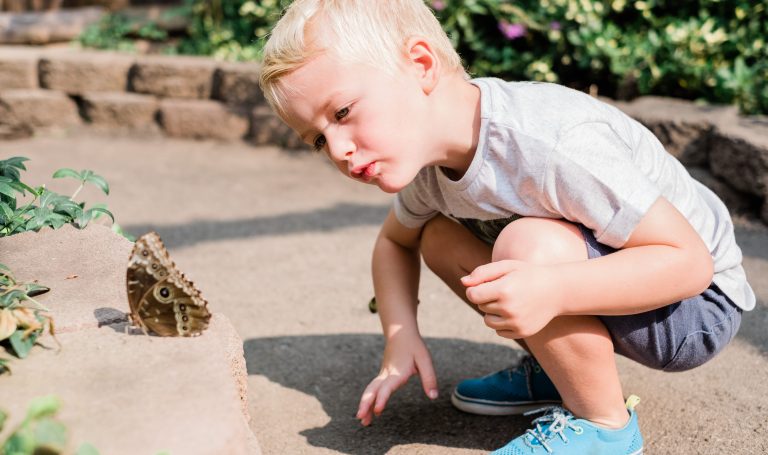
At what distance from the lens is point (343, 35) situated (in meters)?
1.86

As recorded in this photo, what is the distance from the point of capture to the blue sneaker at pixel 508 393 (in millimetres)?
2250

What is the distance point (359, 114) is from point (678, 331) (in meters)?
0.83

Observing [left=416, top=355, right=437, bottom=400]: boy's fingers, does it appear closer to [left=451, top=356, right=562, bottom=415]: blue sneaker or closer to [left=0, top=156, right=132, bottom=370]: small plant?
[left=451, top=356, right=562, bottom=415]: blue sneaker

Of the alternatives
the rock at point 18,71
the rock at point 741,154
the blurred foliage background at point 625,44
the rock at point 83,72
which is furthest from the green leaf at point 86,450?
the rock at point 18,71

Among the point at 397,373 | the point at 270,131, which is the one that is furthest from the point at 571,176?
the point at 270,131

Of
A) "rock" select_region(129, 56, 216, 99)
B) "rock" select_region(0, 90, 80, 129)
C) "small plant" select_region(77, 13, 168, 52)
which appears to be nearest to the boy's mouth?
"rock" select_region(129, 56, 216, 99)

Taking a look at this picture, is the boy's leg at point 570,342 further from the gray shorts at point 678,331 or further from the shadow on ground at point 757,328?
the shadow on ground at point 757,328

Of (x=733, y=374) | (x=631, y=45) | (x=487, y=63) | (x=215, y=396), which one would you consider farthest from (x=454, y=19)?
(x=215, y=396)

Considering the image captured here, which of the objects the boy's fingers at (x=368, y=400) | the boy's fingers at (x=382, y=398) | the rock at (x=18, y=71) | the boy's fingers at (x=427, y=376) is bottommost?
the rock at (x=18, y=71)

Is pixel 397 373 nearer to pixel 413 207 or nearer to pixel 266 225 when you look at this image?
pixel 413 207

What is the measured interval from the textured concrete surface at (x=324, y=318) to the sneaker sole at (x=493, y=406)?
0.02m

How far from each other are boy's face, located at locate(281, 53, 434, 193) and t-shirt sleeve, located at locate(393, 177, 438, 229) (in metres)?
0.29

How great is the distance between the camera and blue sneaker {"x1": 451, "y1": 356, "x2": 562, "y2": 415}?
225cm

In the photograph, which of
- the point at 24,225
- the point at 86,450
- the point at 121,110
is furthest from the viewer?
the point at 121,110
